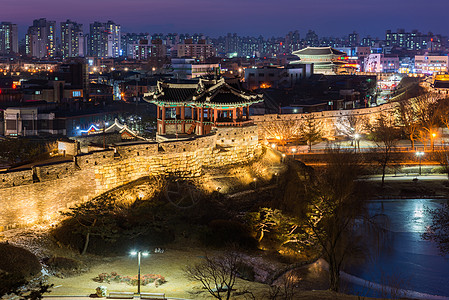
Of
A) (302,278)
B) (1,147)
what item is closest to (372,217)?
(302,278)

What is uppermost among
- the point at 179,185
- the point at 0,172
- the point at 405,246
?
the point at 0,172

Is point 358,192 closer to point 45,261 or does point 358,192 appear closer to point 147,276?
point 147,276

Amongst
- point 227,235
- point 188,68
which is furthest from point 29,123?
point 188,68

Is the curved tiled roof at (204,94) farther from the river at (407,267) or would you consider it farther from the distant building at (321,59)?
the distant building at (321,59)

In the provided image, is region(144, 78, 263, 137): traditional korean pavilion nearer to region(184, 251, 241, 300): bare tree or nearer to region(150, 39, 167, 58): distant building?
region(184, 251, 241, 300): bare tree

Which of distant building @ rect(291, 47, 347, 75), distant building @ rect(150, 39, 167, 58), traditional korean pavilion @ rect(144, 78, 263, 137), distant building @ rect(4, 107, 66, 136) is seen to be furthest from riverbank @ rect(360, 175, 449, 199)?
distant building @ rect(150, 39, 167, 58)

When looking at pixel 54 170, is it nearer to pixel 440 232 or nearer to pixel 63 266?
pixel 63 266
